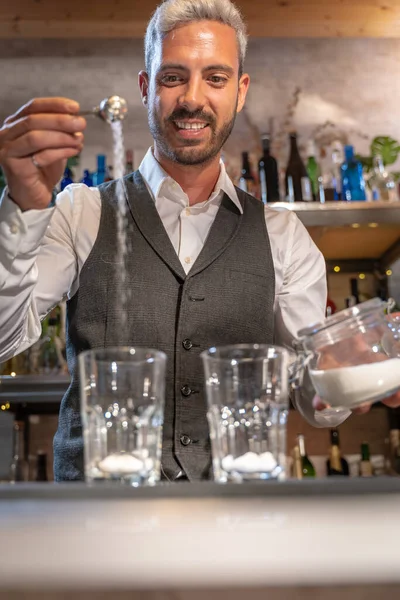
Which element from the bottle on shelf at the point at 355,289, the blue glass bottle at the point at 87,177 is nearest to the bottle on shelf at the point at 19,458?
the blue glass bottle at the point at 87,177

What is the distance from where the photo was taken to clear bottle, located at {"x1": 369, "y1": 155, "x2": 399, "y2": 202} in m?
2.93

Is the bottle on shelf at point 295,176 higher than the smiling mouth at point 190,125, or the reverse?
the bottle on shelf at point 295,176

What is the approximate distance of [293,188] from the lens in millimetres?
3143

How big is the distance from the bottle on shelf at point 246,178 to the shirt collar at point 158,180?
3.96 ft

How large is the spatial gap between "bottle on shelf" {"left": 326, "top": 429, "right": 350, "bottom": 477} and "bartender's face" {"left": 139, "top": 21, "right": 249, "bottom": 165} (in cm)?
183

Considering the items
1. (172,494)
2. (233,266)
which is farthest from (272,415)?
(233,266)

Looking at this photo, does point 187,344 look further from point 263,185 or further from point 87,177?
point 87,177

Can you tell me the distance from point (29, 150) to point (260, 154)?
8.20ft

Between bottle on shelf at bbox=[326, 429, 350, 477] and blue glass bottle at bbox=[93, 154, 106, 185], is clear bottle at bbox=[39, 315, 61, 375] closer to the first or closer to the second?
blue glass bottle at bbox=[93, 154, 106, 185]

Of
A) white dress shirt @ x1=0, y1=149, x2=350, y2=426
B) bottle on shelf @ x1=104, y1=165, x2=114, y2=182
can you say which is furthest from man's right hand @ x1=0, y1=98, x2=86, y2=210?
bottle on shelf @ x1=104, y1=165, x2=114, y2=182

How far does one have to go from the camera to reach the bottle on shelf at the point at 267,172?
3016 millimetres

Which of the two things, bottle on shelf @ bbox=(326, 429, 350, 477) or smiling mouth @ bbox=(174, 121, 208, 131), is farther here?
bottle on shelf @ bbox=(326, 429, 350, 477)

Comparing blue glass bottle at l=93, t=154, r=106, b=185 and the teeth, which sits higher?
blue glass bottle at l=93, t=154, r=106, b=185

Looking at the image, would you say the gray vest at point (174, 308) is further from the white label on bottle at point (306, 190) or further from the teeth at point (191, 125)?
the white label on bottle at point (306, 190)
